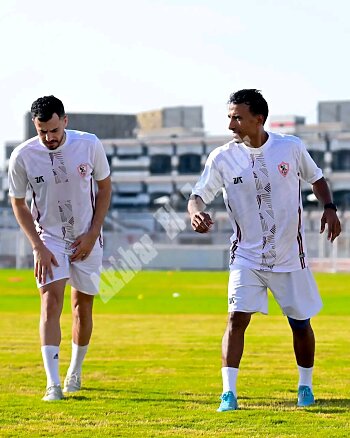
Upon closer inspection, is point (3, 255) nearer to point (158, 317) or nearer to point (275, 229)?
point (158, 317)

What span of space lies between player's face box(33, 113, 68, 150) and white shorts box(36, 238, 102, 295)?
0.82 m

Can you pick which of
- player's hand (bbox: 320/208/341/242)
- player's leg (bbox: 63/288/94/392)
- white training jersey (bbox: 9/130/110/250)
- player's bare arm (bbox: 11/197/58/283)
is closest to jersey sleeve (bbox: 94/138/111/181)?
white training jersey (bbox: 9/130/110/250)

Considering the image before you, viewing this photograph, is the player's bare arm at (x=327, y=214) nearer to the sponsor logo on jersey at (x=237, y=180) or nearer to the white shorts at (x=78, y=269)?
the sponsor logo on jersey at (x=237, y=180)

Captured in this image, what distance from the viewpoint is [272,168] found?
8883 millimetres

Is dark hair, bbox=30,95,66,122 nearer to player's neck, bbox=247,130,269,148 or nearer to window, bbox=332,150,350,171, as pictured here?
player's neck, bbox=247,130,269,148

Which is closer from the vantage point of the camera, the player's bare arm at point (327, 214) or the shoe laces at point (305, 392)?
the player's bare arm at point (327, 214)

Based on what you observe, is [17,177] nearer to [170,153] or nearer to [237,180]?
[237,180]

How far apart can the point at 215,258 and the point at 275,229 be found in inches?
2528

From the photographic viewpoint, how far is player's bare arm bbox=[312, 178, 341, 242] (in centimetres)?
886

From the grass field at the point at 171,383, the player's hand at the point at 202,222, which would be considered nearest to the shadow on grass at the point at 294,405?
the grass field at the point at 171,383

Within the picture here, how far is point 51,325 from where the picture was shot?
965 cm

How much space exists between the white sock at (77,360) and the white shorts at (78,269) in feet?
1.60

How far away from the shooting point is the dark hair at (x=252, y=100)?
347 inches

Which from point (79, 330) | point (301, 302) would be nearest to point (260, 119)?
point (301, 302)
